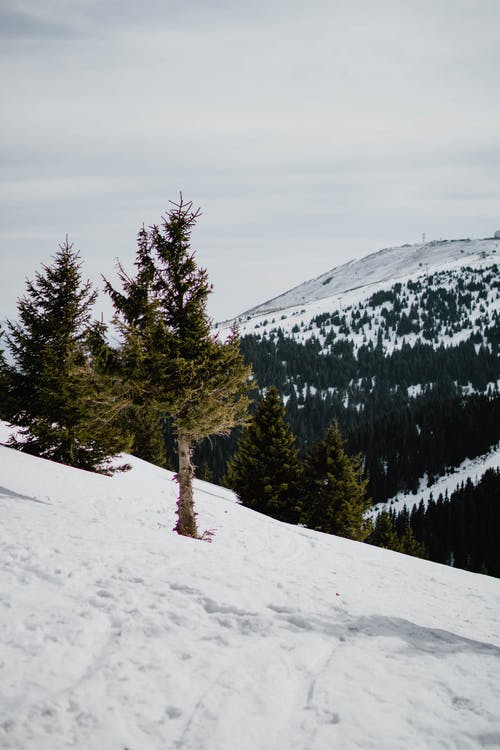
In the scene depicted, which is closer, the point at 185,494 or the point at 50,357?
the point at 185,494

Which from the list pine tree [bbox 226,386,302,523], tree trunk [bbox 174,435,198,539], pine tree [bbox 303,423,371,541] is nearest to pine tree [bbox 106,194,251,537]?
tree trunk [bbox 174,435,198,539]

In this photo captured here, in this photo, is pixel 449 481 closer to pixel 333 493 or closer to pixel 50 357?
pixel 333 493

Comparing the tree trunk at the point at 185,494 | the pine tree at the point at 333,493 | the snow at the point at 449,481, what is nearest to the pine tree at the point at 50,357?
the tree trunk at the point at 185,494

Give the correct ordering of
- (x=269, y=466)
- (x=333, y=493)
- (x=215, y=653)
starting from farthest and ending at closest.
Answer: (x=333, y=493)
(x=269, y=466)
(x=215, y=653)

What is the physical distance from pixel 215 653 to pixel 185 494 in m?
8.12

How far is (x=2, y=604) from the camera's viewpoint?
6.11 m

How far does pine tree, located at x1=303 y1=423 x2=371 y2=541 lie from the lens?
2961 centimetres

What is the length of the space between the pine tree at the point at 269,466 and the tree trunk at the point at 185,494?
1475cm

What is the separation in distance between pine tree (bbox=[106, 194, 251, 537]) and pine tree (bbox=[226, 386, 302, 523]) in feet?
49.8

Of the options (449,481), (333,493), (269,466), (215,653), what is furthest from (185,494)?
(449,481)

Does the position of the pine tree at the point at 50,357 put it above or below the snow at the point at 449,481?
above

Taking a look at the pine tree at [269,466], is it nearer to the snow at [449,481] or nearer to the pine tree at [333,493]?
the pine tree at [333,493]

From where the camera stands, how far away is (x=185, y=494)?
1356 cm

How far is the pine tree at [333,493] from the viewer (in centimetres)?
2961
